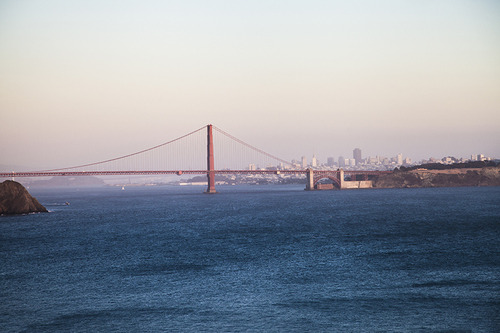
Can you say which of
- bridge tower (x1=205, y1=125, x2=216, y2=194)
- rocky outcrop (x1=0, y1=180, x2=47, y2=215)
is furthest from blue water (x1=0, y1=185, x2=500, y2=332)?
bridge tower (x1=205, y1=125, x2=216, y2=194)

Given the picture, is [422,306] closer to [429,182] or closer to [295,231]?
[295,231]

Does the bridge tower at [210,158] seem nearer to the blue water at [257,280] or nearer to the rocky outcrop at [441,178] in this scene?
the rocky outcrop at [441,178]

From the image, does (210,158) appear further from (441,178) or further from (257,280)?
(257,280)

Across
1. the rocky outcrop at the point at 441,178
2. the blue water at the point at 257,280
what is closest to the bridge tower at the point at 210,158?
the rocky outcrop at the point at 441,178

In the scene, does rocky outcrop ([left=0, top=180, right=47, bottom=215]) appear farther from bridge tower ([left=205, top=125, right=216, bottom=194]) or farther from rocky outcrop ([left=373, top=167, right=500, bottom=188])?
rocky outcrop ([left=373, top=167, right=500, bottom=188])

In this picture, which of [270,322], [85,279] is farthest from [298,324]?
[85,279]
